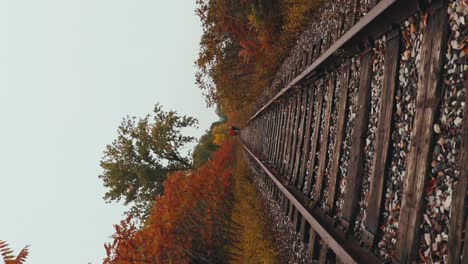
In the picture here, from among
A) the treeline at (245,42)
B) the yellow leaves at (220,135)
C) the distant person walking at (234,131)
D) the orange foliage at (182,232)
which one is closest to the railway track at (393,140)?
the treeline at (245,42)

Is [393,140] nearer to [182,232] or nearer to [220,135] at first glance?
[182,232]

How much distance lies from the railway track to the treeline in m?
4.93

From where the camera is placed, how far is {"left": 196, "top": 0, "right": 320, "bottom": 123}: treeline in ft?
37.8

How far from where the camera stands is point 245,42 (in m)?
14.4

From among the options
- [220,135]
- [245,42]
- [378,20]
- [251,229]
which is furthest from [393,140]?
[220,135]

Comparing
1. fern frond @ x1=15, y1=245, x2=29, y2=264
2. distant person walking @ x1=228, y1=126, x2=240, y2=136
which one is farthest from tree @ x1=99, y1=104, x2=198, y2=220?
fern frond @ x1=15, y1=245, x2=29, y2=264

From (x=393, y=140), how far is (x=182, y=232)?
9.72 m

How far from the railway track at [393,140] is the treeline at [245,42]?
493cm

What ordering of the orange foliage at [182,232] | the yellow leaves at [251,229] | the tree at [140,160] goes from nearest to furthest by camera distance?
the yellow leaves at [251,229] → the orange foliage at [182,232] → the tree at [140,160]

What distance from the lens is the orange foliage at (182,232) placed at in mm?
11383

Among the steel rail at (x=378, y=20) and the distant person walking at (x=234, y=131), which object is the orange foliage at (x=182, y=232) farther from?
the distant person walking at (x=234, y=131)

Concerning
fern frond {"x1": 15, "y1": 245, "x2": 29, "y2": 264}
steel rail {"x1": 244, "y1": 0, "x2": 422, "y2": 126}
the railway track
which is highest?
steel rail {"x1": 244, "y1": 0, "x2": 422, "y2": 126}

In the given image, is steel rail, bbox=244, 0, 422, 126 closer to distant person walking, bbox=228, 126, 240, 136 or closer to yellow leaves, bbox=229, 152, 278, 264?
yellow leaves, bbox=229, 152, 278, 264

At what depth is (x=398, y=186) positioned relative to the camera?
358cm
